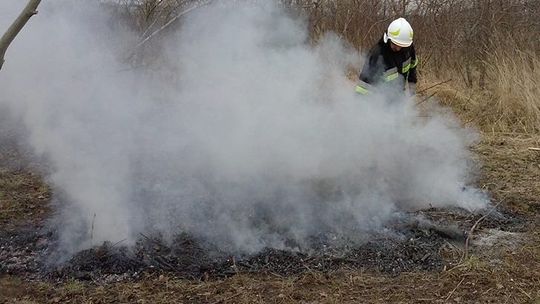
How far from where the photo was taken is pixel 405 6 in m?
11.5

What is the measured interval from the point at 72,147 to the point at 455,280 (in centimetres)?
396

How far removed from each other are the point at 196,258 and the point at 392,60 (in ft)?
12.3

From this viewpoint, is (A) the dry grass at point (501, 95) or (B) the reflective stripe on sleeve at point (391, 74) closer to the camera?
(B) the reflective stripe on sleeve at point (391, 74)

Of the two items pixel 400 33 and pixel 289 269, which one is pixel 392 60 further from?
pixel 289 269

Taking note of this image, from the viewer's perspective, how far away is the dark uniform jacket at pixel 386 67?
622 cm

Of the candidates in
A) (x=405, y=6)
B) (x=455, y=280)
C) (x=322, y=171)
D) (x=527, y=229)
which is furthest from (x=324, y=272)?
(x=405, y=6)

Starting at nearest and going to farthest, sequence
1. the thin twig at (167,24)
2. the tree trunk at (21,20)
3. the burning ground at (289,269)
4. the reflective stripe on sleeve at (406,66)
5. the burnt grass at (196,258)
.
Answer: the tree trunk at (21,20) → the burning ground at (289,269) → the burnt grass at (196,258) → the thin twig at (167,24) → the reflective stripe on sleeve at (406,66)

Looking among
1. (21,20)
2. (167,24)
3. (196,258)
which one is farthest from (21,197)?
(21,20)

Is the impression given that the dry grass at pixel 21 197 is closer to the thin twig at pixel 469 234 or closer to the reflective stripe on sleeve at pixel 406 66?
the thin twig at pixel 469 234

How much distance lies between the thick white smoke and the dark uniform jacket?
0.36m

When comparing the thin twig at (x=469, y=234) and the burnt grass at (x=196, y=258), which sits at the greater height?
the burnt grass at (x=196, y=258)

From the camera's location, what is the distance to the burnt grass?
150 inches

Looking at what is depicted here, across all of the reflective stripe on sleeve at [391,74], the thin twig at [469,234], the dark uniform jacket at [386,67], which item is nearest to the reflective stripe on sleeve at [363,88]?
the dark uniform jacket at [386,67]

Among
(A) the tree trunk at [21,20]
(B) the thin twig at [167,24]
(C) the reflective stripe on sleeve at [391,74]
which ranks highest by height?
(A) the tree trunk at [21,20]
